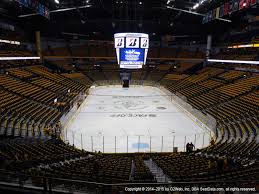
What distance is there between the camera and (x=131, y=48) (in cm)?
2853

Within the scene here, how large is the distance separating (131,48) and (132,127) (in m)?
11.8

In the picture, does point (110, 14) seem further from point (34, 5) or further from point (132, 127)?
point (132, 127)

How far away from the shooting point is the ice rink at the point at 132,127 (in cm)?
1692

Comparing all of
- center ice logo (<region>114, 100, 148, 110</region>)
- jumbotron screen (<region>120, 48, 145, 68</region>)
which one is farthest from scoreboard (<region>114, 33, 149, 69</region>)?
center ice logo (<region>114, 100, 148, 110</region>)

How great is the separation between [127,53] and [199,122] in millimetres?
12430

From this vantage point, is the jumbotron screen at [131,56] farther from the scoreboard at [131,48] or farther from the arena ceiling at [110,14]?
the arena ceiling at [110,14]

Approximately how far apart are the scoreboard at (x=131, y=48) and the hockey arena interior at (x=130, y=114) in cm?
12

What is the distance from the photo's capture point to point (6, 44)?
3591cm

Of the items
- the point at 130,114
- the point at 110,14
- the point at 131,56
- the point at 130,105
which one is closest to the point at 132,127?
the point at 130,114

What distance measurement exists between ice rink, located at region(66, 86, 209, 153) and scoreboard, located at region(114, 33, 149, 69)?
5.53m

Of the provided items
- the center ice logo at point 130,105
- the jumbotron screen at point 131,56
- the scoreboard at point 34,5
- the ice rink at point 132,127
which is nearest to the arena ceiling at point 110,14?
the scoreboard at point 34,5

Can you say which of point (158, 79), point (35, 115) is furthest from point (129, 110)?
point (158, 79)

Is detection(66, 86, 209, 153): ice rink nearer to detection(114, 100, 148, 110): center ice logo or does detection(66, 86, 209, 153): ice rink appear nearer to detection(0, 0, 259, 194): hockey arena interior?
detection(114, 100, 148, 110): center ice logo

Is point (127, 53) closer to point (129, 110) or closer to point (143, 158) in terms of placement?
point (129, 110)
